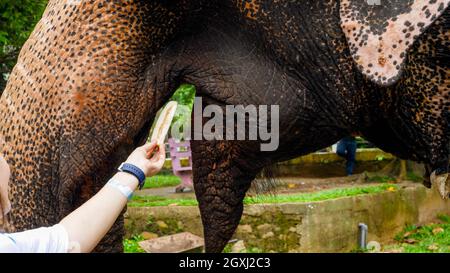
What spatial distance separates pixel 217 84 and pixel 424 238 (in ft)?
16.0

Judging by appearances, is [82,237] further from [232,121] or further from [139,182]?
[232,121]

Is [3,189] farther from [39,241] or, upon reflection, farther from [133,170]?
[133,170]

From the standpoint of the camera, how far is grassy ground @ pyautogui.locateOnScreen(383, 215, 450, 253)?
556 cm

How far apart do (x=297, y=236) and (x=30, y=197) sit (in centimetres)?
421

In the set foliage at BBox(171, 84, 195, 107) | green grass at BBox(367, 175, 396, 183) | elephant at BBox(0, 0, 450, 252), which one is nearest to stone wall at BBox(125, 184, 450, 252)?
green grass at BBox(367, 175, 396, 183)

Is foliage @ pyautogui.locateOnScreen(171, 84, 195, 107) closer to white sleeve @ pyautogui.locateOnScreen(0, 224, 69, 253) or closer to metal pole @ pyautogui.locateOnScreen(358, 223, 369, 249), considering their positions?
metal pole @ pyautogui.locateOnScreen(358, 223, 369, 249)

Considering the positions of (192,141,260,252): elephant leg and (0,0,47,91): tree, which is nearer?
(192,141,260,252): elephant leg

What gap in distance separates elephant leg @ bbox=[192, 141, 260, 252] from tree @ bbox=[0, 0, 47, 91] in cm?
329

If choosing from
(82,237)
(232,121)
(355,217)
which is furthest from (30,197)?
(355,217)

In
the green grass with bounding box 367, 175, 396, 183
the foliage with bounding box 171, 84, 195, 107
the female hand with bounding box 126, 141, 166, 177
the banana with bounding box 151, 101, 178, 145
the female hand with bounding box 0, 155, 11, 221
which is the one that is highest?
the foliage with bounding box 171, 84, 195, 107

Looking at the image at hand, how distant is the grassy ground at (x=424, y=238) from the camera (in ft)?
18.3

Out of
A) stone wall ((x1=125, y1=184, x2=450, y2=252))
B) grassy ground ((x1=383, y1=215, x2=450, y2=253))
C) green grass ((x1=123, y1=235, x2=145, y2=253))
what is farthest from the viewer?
grassy ground ((x1=383, y1=215, x2=450, y2=253))

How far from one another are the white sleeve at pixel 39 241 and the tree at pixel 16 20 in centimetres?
395
